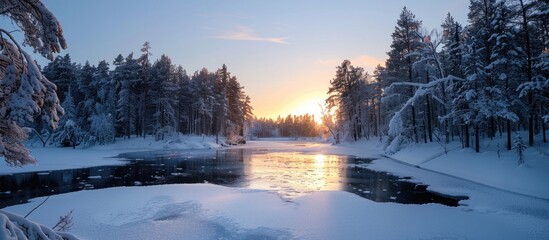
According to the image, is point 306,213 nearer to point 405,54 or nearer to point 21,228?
point 21,228

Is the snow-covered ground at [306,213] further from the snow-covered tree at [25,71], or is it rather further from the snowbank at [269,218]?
the snow-covered tree at [25,71]

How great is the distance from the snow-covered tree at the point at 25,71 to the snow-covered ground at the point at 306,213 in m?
5.26

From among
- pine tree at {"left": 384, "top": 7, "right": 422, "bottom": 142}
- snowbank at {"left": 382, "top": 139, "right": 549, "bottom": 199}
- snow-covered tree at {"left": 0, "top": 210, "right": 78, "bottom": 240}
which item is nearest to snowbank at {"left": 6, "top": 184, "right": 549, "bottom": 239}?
snow-covered tree at {"left": 0, "top": 210, "right": 78, "bottom": 240}

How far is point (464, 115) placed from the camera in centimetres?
2448

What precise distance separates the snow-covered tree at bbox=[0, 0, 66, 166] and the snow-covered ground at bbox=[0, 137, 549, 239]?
5262 mm

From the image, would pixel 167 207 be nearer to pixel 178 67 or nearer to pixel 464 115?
pixel 464 115

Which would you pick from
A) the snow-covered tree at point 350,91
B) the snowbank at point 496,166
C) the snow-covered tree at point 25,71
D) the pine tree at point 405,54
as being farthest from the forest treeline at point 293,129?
the snow-covered tree at point 25,71

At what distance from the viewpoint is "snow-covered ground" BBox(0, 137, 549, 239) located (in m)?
9.41

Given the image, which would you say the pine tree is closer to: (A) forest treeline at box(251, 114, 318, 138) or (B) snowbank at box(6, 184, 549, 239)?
(B) snowbank at box(6, 184, 549, 239)

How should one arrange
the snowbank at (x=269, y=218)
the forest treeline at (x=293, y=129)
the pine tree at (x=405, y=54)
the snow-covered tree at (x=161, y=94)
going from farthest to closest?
1. the forest treeline at (x=293, y=129)
2. the snow-covered tree at (x=161, y=94)
3. the pine tree at (x=405, y=54)
4. the snowbank at (x=269, y=218)

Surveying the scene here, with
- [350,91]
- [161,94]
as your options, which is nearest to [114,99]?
[161,94]

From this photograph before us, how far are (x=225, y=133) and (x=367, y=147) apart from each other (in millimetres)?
37826

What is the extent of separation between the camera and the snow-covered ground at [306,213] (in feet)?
30.9

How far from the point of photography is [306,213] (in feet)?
37.8
